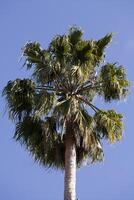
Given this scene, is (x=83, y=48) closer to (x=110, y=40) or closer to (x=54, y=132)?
(x=110, y=40)

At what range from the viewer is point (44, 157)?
20.3 m

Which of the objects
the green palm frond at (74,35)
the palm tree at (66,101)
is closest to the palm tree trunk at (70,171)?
the palm tree at (66,101)

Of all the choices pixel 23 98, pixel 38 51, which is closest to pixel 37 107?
pixel 23 98

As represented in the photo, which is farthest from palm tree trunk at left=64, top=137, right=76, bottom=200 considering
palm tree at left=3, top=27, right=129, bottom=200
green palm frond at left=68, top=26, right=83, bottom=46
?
green palm frond at left=68, top=26, right=83, bottom=46

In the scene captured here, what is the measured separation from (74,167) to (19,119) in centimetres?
270

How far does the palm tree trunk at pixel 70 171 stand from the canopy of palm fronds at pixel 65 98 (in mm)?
255

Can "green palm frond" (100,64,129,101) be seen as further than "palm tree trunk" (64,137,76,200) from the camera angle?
Yes

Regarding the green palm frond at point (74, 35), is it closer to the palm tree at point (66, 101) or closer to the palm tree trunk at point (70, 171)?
the palm tree at point (66, 101)

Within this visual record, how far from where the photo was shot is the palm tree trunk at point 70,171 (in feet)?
59.8

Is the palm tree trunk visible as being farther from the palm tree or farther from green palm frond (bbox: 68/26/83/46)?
green palm frond (bbox: 68/26/83/46)

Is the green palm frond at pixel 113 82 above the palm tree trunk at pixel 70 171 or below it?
above

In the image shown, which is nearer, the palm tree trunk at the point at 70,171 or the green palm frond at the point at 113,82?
the palm tree trunk at the point at 70,171

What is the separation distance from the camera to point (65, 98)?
20.2 meters

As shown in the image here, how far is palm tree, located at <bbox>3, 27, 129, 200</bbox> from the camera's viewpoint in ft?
64.8
